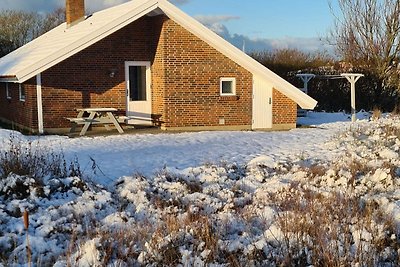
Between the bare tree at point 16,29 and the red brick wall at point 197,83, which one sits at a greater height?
the bare tree at point 16,29

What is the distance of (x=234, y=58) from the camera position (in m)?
17.6

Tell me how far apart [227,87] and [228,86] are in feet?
0.19

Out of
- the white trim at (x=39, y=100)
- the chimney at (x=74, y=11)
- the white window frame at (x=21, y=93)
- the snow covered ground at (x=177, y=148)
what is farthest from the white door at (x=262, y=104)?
the chimney at (x=74, y=11)

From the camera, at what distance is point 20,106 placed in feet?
58.9

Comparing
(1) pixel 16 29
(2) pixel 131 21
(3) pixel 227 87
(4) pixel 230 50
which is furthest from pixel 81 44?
(1) pixel 16 29

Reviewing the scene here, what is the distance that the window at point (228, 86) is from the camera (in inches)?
699

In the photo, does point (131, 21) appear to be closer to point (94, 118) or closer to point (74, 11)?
point (94, 118)

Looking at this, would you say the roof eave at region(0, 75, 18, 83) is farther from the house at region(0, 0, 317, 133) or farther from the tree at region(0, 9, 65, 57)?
the tree at region(0, 9, 65, 57)

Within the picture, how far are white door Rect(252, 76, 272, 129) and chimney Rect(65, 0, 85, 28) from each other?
937 cm

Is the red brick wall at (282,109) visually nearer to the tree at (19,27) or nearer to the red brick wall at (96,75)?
the red brick wall at (96,75)

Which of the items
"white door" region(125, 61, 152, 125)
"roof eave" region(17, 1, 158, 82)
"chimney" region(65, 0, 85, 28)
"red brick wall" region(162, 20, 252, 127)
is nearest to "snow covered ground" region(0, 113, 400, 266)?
"roof eave" region(17, 1, 158, 82)

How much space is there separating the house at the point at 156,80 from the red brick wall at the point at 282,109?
0.12ft

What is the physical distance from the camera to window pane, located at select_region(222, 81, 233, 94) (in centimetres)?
1784

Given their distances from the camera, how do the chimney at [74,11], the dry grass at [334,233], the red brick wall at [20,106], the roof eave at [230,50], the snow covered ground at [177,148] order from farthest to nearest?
the chimney at [74,11]
the roof eave at [230,50]
the red brick wall at [20,106]
the snow covered ground at [177,148]
the dry grass at [334,233]
